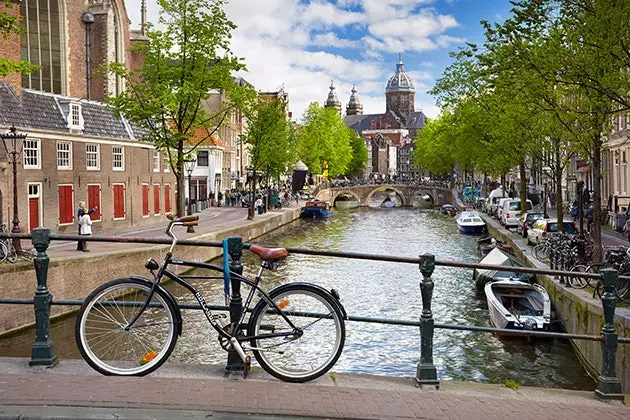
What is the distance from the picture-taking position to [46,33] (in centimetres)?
3788

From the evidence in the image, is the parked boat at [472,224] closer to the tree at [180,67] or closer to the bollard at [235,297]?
the tree at [180,67]

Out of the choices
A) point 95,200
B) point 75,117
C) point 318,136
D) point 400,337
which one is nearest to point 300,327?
point 400,337

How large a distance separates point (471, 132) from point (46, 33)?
26091 mm

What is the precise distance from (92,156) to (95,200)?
209 centimetres

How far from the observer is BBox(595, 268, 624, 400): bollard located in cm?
606

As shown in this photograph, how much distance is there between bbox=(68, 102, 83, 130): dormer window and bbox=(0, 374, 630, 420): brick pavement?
28.2 m

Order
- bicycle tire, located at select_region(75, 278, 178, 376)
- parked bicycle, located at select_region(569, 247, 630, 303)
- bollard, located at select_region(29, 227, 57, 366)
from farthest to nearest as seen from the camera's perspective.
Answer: parked bicycle, located at select_region(569, 247, 630, 303) < bollard, located at select_region(29, 227, 57, 366) < bicycle tire, located at select_region(75, 278, 178, 376)

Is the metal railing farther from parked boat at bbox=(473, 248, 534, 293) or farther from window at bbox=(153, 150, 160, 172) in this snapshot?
window at bbox=(153, 150, 160, 172)

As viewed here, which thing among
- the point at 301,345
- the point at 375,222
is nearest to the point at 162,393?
the point at 301,345

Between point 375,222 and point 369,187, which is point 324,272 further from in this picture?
point 369,187

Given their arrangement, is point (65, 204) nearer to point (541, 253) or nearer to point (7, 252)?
point (7, 252)

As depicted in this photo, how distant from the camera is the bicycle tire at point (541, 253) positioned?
25422 mm

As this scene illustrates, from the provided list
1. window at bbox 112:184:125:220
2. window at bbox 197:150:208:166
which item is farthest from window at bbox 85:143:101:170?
window at bbox 197:150:208:166

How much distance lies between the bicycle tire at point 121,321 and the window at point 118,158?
100 feet
